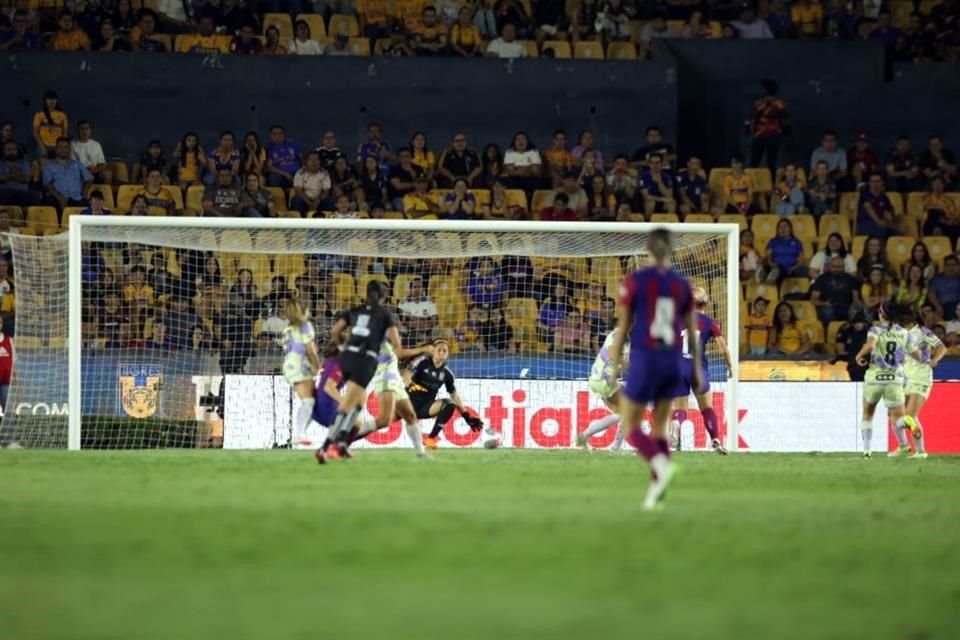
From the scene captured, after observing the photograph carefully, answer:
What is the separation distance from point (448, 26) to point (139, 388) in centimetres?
1012

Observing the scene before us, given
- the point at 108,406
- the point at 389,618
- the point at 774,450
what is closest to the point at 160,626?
the point at 389,618

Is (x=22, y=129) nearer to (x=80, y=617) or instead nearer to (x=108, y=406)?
(x=108, y=406)

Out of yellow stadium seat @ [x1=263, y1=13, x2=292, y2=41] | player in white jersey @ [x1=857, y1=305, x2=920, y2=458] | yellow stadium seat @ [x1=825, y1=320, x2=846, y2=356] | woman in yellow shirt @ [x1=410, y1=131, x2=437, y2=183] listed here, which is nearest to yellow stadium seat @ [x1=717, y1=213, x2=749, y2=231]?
yellow stadium seat @ [x1=825, y1=320, x2=846, y2=356]

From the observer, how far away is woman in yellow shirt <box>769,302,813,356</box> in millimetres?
27406

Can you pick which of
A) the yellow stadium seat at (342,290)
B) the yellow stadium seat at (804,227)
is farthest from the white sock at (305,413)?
the yellow stadium seat at (804,227)

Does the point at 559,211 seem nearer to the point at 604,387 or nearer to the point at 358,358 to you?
the point at 604,387

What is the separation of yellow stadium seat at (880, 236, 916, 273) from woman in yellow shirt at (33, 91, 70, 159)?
44.9 feet

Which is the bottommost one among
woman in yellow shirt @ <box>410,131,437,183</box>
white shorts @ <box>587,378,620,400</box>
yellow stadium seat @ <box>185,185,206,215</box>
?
white shorts @ <box>587,378,620,400</box>

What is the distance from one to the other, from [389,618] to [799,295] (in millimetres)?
21423

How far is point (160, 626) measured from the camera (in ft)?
24.8

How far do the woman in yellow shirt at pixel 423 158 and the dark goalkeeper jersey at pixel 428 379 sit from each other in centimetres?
565

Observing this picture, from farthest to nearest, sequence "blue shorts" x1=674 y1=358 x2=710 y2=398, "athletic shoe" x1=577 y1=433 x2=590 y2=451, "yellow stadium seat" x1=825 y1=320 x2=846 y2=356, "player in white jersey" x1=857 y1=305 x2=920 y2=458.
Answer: "yellow stadium seat" x1=825 y1=320 x2=846 y2=356
"player in white jersey" x1=857 y1=305 x2=920 y2=458
"athletic shoe" x1=577 y1=433 x2=590 y2=451
"blue shorts" x1=674 y1=358 x2=710 y2=398

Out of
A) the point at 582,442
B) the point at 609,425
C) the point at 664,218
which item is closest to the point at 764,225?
the point at 664,218

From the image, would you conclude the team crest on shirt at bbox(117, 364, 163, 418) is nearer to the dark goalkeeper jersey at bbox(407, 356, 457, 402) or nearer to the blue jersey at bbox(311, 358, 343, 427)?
the dark goalkeeper jersey at bbox(407, 356, 457, 402)
